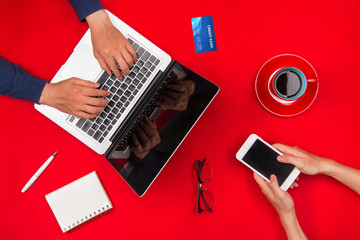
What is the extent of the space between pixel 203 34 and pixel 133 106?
337mm

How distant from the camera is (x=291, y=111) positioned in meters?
0.91

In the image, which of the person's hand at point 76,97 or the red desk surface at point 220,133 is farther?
the red desk surface at point 220,133

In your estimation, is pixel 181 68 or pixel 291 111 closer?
pixel 181 68

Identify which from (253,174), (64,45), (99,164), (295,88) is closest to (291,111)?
(295,88)

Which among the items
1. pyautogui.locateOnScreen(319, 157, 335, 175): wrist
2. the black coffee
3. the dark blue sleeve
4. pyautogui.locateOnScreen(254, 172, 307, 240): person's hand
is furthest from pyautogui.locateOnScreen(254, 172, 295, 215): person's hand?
the dark blue sleeve

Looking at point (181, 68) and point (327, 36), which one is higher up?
point (327, 36)

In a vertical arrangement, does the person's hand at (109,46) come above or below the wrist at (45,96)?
above

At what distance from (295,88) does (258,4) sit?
319mm

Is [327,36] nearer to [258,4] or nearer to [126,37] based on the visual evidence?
[258,4]

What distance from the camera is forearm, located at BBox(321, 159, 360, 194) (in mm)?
895

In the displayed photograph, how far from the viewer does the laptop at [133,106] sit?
2.69 ft

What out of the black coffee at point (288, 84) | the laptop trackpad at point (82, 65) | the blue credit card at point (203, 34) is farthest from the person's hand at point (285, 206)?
the laptop trackpad at point (82, 65)

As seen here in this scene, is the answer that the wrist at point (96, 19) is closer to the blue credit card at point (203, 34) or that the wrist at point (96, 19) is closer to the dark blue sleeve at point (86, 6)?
the dark blue sleeve at point (86, 6)

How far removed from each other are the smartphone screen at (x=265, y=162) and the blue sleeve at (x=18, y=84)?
2.25ft
